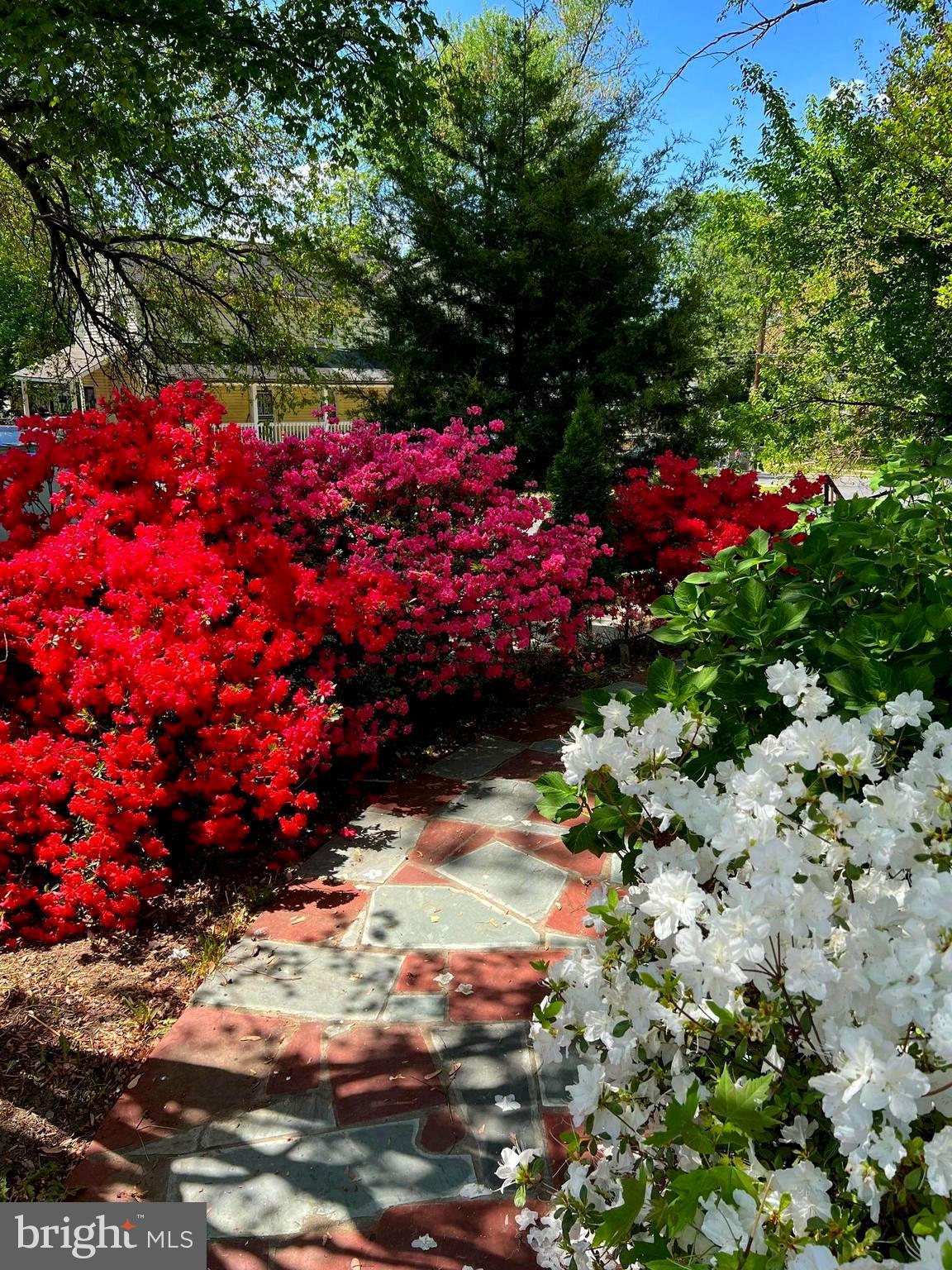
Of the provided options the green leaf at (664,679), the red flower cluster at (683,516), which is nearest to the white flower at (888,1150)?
the green leaf at (664,679)

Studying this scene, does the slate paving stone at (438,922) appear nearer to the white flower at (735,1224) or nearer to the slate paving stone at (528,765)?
the slate paving stone at (528,765)

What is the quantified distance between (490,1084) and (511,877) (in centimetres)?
111

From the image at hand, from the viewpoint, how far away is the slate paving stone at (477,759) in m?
4.47

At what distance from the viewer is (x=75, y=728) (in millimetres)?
3184

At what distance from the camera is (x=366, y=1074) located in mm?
2375

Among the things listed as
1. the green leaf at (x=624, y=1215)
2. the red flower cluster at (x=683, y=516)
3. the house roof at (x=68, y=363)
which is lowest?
the green leaf at (x=624, y=1215)

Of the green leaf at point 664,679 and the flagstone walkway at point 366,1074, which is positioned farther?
the flagstone walkway at point 366,1074

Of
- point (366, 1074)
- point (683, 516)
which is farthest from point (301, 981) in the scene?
point (683, 516)

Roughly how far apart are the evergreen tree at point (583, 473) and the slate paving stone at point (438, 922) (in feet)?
12.2

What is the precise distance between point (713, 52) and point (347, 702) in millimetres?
3566

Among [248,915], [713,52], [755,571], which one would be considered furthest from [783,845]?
[713,52]

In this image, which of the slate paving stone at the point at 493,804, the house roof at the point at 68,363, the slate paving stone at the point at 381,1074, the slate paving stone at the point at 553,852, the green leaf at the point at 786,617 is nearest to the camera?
the green leaf at the point at 786,617

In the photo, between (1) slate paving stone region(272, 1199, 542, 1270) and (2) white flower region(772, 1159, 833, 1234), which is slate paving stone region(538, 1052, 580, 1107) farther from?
(2) white flower region(772, 1159, 833, 1234)

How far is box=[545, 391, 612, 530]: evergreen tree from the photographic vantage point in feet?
20.6
